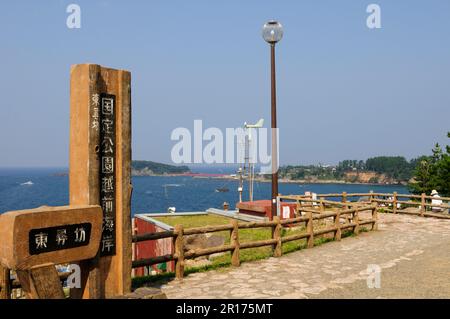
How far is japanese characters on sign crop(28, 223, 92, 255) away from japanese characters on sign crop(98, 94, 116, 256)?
0.77 m

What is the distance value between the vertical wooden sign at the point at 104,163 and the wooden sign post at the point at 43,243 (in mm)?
562

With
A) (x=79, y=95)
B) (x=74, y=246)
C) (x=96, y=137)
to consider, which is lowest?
(x=74, y=246)

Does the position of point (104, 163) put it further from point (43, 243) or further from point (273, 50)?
point (273, 50)

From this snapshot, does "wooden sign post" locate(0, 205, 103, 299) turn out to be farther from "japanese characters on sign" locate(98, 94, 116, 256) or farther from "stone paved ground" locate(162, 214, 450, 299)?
"stone paved ground" locate(162, 214, 450, 299)

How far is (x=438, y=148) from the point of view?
42.0 metres

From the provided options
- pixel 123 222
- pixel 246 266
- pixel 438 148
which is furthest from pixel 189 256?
pixel 438 148

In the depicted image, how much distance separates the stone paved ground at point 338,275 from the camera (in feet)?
22.6

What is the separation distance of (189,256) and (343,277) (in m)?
3.12

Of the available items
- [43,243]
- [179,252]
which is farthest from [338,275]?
[43,243]

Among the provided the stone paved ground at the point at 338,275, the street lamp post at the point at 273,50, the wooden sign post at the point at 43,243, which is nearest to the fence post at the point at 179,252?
the stone paved ground at the point at 338,275

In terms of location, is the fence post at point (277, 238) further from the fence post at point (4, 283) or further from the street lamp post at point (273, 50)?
the fence post at point (4, 283)

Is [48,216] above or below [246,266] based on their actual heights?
above
